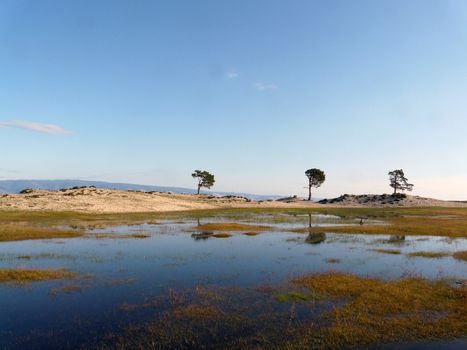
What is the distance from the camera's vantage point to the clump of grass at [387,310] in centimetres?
1612

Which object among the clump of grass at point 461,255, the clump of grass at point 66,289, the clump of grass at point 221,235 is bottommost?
the clump of grass at point 66,289

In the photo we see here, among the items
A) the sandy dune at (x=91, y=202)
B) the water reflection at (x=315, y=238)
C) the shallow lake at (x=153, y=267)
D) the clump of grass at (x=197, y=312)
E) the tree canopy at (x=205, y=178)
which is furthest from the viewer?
the tree canopy at (x=205, y=178)

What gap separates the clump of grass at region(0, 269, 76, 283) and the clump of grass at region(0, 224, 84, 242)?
1853cm

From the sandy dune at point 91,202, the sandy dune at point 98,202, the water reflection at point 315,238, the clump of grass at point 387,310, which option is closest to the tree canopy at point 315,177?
the sandy dune at point 98,202

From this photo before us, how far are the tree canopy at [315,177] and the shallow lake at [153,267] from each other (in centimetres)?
12815

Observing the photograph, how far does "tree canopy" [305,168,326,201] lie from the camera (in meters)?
178

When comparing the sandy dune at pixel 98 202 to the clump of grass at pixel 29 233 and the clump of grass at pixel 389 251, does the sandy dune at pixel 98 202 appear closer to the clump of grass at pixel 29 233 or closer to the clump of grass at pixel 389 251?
the clump of grass at pixel 29 233

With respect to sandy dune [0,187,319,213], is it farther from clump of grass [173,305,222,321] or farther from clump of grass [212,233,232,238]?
clump of grass [173,305,222,321]

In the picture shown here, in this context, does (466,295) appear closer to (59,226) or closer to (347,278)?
(347,278)

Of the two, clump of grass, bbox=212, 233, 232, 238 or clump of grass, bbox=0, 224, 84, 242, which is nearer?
clump of grass, bbox=0, 224, 84, 242

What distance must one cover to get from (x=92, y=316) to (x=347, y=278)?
1725 centimetres

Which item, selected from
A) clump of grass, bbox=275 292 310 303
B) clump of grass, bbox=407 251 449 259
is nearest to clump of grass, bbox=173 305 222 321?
clump of grass, bbox=275 292 310 303

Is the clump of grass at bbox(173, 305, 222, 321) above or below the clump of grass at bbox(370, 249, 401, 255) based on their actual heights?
below

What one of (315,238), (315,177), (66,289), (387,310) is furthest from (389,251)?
(315,177)
